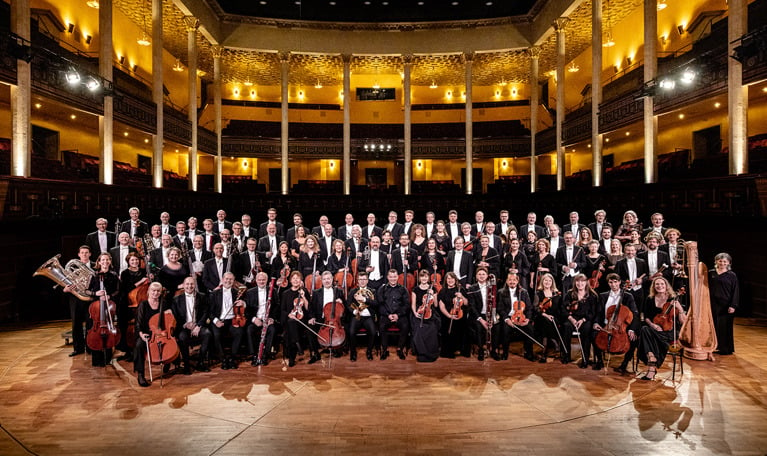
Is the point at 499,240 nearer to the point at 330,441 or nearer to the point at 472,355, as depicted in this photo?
the point at 472,355

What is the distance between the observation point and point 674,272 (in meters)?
5.29

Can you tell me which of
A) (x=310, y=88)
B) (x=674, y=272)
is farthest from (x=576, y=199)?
(x=310, y=88)

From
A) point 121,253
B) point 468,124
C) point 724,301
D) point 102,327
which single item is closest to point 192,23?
point 468,124

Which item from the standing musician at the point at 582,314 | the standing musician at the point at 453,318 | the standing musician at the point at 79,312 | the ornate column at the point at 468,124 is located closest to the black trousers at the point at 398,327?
the standing musician at the point at 453,318

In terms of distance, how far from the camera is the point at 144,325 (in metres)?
4.48

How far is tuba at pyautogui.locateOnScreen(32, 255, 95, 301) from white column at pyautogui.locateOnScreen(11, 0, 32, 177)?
4539 millimetres

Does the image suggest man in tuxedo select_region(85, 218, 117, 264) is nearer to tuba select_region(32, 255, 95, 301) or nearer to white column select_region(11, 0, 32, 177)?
tuba select_region(32, 255, 95, 301)

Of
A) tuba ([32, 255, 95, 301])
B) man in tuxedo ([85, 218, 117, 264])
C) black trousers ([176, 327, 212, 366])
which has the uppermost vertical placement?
man in tuxedo ([85, 218, 117, 264])

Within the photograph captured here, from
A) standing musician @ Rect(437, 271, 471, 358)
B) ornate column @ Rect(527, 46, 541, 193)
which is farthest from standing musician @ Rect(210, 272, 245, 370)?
ornate column @ Rect(527, 46, 541, 193)

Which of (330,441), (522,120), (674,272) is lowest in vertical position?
(330,441)

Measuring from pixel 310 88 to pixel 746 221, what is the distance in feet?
60.8

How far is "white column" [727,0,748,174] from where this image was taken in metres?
8.17

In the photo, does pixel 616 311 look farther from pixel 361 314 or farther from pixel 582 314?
pixel 361 314

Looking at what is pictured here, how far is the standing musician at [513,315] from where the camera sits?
5172mm
